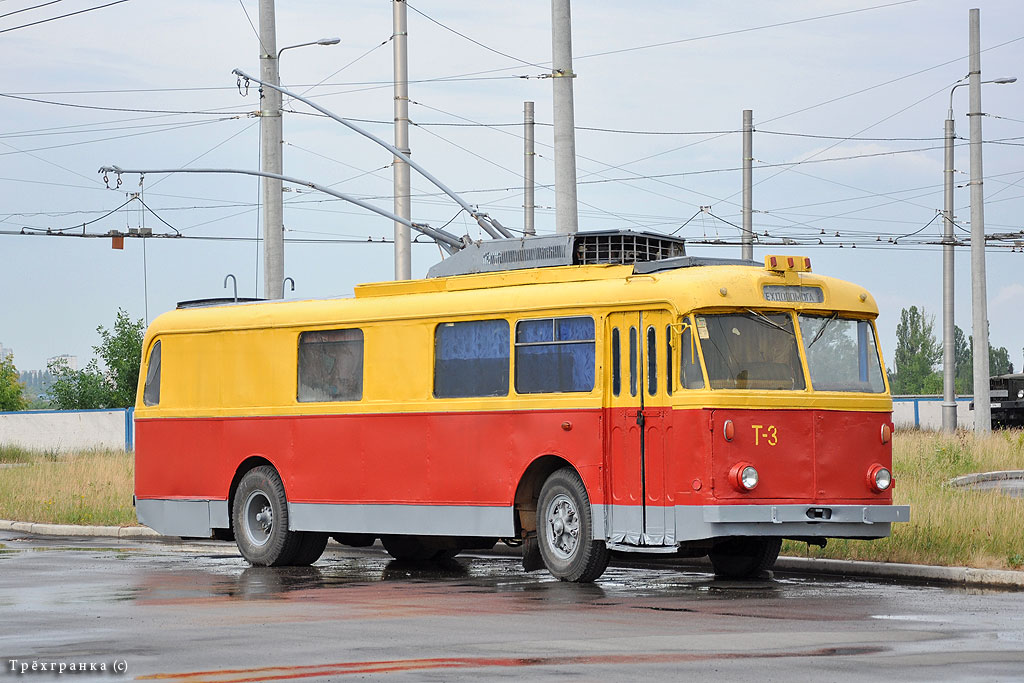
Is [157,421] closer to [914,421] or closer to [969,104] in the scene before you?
[969,104]

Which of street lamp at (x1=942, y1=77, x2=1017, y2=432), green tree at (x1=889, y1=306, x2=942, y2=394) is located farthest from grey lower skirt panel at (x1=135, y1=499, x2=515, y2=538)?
green tree at (x1=889, y1=306, x2=942, y2=394)

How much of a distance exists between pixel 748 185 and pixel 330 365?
29687mm

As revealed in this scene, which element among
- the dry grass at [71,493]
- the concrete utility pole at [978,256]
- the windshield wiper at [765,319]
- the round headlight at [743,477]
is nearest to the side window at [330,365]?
the windshield wiper at [765,319]

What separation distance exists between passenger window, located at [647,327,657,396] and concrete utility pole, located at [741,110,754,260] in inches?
1188

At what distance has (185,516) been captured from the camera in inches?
811

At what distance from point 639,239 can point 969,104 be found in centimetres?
2221

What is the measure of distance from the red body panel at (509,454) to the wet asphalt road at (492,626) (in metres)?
0.92

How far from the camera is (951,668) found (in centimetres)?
995

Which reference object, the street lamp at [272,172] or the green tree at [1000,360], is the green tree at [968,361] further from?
the street lamp at [272,172]

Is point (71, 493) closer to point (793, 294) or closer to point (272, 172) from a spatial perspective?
point (272, 172)

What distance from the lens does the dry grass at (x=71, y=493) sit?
86.8 feet

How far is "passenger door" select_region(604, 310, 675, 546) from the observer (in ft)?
51.7

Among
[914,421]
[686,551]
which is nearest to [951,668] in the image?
[686,551]

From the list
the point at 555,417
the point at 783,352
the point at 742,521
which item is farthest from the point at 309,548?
the point at 783,352
